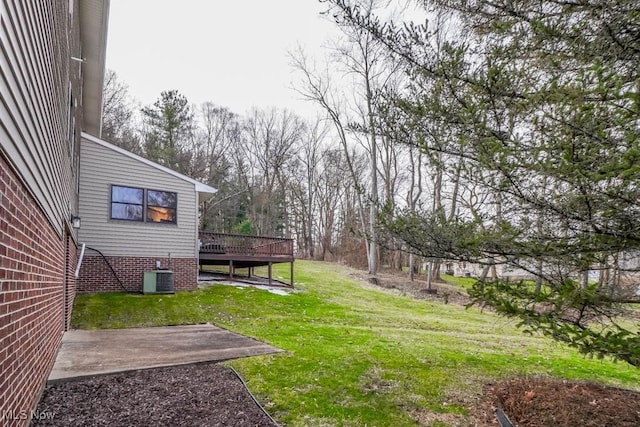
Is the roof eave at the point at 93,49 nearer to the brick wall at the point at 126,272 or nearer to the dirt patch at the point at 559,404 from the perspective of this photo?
the brick wall at the point at 126,272

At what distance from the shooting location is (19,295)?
7.41ft

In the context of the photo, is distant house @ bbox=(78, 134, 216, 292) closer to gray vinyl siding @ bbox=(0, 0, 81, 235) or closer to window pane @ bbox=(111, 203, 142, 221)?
window pane @ bbox=(111, 203, 142, 221)

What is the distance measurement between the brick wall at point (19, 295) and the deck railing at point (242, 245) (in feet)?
32.3

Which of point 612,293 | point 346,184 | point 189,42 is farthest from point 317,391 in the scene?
point 346,184

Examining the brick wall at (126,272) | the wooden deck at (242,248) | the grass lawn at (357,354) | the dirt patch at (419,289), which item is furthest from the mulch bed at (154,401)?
the dirt patch at (419,289)

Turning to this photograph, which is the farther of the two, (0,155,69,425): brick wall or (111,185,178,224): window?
(111,185,178,224): window

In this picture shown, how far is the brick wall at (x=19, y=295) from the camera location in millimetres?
1854

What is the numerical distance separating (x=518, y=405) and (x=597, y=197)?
2491mm

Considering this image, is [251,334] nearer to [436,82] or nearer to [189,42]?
[436,82]

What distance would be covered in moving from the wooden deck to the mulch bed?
27.4ft

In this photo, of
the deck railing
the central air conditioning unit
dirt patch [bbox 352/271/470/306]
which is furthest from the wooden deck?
dirt patch [bbox 352/271/470/306]

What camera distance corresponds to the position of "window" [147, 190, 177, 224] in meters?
11.1

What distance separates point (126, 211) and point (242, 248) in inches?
161

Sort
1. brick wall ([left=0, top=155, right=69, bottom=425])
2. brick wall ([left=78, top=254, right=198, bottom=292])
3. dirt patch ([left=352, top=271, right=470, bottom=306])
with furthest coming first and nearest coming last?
dirt patch ([left=352, top=271, right=470, bottom=306])
brick wall ([left=78, top=254, right=198, bottom=292])
brick wall ([left=0, top=155, right=69, bottom=425])
